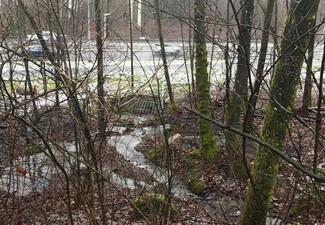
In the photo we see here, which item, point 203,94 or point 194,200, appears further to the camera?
point 203,94

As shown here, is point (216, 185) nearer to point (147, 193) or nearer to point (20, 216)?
point (147, 193)

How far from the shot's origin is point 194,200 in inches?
351

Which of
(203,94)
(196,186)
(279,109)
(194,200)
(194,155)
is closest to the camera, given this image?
(279,109)

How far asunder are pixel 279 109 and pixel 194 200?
483 centimetres

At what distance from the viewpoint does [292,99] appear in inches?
201

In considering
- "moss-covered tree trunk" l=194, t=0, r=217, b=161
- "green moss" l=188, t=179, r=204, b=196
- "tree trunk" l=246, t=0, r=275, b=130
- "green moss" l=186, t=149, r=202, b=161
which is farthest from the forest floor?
"tree trunk" l=246, t=0, r=275, b=130

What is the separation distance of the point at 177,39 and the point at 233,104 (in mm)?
11030

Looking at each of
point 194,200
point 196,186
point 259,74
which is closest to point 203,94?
point 196,186

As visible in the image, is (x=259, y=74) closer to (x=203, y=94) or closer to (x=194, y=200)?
(x=194, y=200)

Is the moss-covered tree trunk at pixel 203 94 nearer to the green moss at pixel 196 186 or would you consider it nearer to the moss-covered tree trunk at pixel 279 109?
the green moss at pixel 196 186

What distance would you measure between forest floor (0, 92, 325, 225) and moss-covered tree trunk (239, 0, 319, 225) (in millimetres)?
214

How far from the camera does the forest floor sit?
4672 mm

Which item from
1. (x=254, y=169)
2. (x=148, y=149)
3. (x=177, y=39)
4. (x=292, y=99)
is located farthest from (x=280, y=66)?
(x=177, y=39)

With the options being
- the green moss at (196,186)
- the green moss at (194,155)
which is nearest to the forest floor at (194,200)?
the green moss at (196,186)
